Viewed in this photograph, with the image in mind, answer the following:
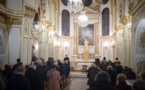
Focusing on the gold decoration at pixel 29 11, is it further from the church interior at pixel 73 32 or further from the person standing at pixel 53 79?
the person standing at pixel 53 79

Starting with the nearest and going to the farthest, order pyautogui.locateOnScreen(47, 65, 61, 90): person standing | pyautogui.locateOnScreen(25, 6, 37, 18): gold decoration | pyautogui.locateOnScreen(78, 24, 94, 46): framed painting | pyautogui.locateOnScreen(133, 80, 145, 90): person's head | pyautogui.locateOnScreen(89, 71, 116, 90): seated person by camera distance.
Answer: pyautogui.locateOnScreen(133, 80, 145, 90): person's head < pyautogui.locateOnScreen(89, 71, 116, 90): seated person < pyautogui.locateOnScreen(47, 65, 61, 90): person standing < pyautogui.locateOnScreen(25, 6, 37, 18): gold decoration < pyautogui.locateOnScreen(78, 24, 94, 46): framed painting

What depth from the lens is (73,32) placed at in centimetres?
2627

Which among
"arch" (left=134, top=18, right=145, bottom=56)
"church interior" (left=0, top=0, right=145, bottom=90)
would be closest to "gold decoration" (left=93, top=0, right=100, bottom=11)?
"church interior" (left=0, top=0, right=145, bottom=90)

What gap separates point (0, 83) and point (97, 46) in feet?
72.2

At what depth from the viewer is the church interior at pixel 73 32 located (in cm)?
977

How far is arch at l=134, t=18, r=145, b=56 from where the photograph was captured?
841 centimetres

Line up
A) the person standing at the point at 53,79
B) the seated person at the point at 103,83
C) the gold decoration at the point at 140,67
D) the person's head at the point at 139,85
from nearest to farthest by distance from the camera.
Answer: the person's head at the point at 139,85 → the seated person at the point at 103,83 → the person standing at the point at 53,79 → the gold decoration at the point at 140,67

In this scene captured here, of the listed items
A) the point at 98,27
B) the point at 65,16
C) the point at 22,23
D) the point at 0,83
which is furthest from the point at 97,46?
the point at 0,83

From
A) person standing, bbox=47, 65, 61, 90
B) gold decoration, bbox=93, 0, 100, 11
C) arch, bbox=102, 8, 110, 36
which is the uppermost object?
gold decoration, bbox=93, 0, 100, 11

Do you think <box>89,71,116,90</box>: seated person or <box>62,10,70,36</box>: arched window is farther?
<box>62,10,70,36</box>: arched window

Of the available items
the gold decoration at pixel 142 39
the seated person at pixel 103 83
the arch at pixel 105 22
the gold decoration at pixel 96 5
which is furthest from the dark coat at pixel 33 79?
the gold decoration at pixel 96 5

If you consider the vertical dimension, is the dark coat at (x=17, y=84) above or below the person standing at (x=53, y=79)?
above

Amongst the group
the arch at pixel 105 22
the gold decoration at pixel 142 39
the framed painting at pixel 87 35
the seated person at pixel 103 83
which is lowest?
the seated person at pixel 103 83

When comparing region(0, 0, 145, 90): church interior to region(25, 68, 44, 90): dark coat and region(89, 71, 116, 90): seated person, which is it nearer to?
region(25, 68, 44, 90): dark coat
